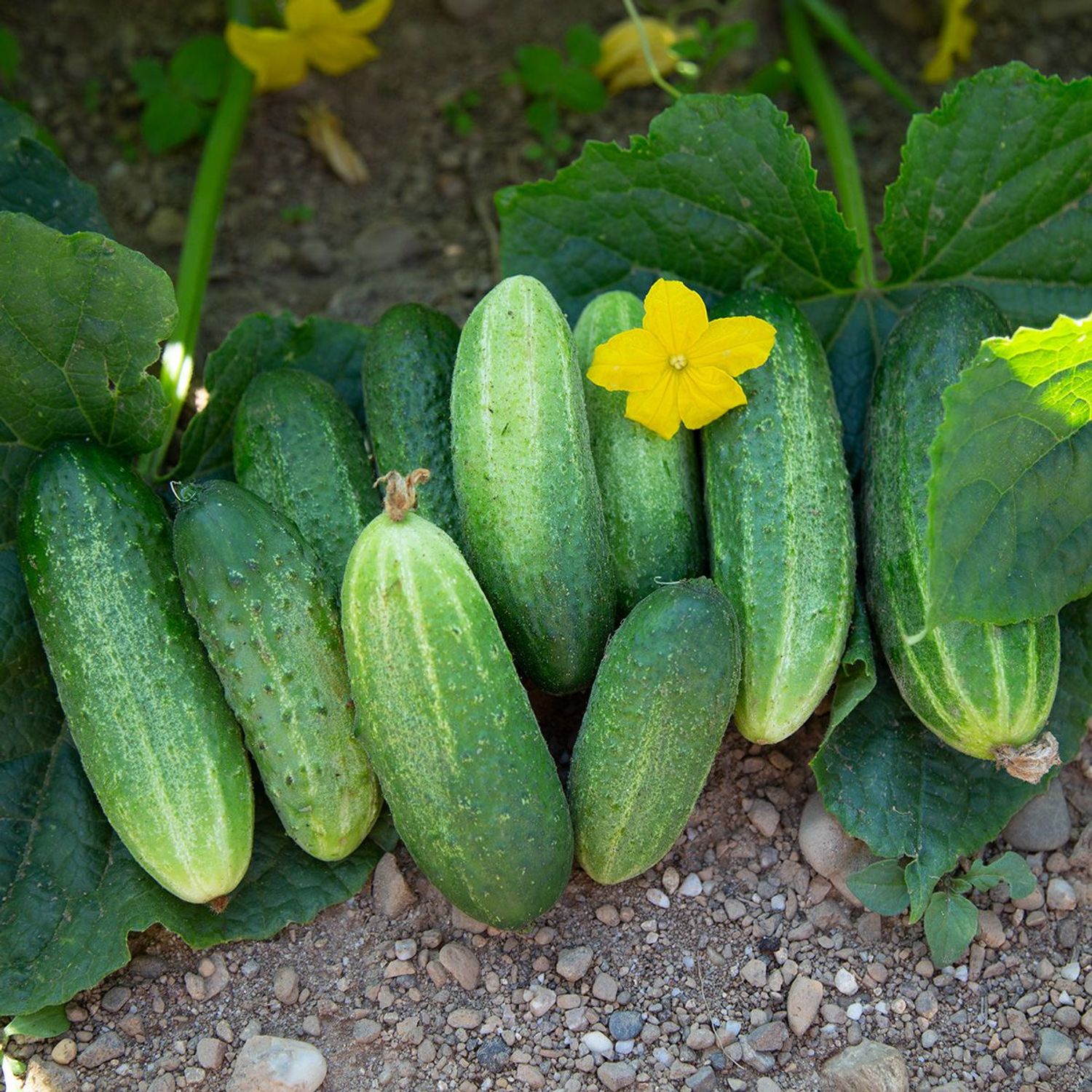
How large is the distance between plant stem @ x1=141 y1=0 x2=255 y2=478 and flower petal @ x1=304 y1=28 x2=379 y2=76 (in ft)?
0.75

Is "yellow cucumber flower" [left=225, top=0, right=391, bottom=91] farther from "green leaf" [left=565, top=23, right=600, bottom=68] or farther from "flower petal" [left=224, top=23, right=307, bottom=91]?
"green leaf" [left=565, top=23, right=600, bottom=68]

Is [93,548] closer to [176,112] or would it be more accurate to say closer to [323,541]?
[323,541]

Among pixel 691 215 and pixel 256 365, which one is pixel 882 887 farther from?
pixel 256 365

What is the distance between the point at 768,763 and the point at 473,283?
187 centimetres

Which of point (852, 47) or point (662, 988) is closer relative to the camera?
point (662, 988)

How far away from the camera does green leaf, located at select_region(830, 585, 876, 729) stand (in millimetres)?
2908

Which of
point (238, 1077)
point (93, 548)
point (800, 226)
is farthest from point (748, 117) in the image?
point (238, 1077)

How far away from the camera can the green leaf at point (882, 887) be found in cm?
283

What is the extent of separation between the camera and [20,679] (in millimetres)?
3105

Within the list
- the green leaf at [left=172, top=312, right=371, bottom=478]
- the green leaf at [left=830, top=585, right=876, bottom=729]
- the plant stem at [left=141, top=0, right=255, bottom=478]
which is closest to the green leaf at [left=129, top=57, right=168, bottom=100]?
the plant stem at [left=141, top=0, right=255, bottom=478]

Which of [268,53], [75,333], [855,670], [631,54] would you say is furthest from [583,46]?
[855,670]

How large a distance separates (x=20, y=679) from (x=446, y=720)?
1138 millimetres

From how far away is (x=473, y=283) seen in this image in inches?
167

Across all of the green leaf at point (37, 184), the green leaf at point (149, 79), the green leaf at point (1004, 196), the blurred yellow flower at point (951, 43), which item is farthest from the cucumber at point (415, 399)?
the blurred yellow flower at point (951, 43)
